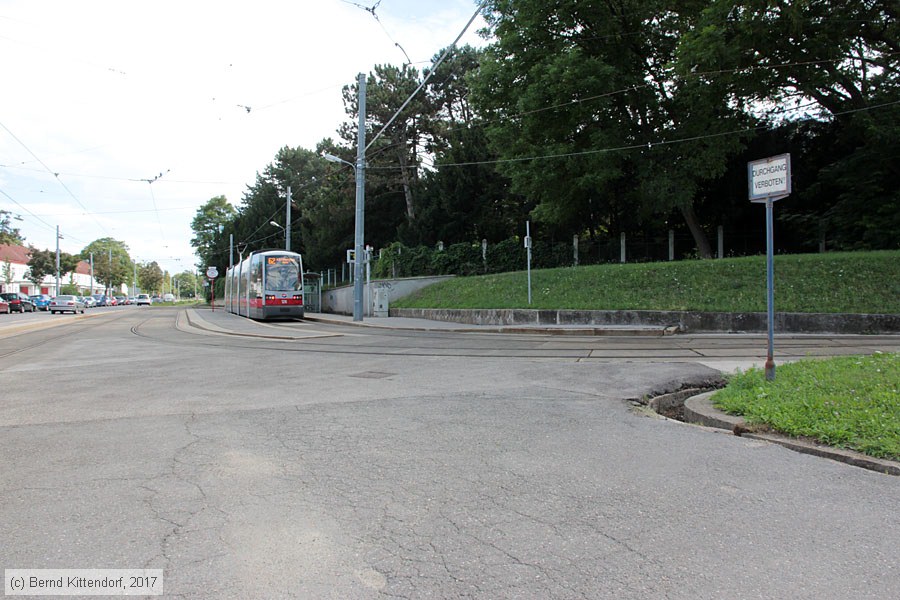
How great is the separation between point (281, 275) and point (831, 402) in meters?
24.6

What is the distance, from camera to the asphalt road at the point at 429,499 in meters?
2.69

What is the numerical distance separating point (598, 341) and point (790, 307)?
6.04 meters

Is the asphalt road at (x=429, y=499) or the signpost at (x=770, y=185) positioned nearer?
the asphalt road at (x=429, y=499)

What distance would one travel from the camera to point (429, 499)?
3.63 m

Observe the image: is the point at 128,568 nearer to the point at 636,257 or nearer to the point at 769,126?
the point at 636,257

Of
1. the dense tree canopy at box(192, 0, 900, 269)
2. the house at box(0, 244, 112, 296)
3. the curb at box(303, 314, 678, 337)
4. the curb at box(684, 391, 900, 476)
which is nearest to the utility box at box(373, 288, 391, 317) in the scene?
the dense tree canopy at box(192, 0, 900, 269)

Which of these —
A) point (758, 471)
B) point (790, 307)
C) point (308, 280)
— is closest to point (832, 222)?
point (790, 307)

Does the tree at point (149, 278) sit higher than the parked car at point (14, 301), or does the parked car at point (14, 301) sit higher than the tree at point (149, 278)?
the tree at point (149, 278)

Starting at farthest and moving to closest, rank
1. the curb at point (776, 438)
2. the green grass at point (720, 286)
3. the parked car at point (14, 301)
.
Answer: the parked car at point (14, 301), the green grass at point (720, 286), the curb at point (776, 438)

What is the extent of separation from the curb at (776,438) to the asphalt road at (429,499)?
153 mm

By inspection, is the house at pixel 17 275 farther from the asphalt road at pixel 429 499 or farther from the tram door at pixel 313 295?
the asphalt road at pixel 429 499

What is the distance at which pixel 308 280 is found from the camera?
38.2m

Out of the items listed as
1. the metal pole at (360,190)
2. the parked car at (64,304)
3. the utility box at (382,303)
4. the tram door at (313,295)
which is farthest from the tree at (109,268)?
the metal pole at (360,190)

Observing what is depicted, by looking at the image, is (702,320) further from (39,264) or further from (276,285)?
(39,264)
